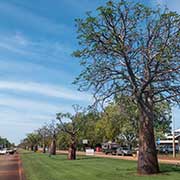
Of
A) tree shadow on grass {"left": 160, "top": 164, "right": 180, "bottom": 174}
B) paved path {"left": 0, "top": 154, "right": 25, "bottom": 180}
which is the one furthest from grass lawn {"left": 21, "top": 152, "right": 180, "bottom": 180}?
paved path {"left": 0, "top": 154, "right": 25, "bottom": 180}

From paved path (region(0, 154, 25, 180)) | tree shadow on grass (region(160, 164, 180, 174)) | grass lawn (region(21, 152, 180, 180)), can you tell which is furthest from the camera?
tree shadow on grass (region(160, 164, 180, 174))

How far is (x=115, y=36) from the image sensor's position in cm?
2238

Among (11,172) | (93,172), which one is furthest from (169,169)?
(11,172)

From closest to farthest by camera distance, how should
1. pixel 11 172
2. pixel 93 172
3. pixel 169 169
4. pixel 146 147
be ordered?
pixel 146 147 < pixel 93 172 < pixel 169 169 < pixel 11 172

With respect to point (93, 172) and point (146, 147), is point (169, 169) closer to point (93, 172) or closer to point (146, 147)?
point (146, 147)

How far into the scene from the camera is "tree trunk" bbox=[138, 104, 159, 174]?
2284 cm

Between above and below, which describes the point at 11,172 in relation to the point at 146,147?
below

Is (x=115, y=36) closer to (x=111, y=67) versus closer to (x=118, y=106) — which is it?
(x=111, y=67)

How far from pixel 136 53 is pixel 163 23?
2559 millimetres

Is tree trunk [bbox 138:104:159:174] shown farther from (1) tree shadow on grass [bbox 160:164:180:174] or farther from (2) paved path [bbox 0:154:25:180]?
(2) paved path [bbox 0:154:25:180]

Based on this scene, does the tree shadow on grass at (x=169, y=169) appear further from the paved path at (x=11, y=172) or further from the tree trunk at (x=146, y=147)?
the paved path at (x=11, y=172)

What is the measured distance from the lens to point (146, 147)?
922 inches

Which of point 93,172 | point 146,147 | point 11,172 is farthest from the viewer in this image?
point 11,172

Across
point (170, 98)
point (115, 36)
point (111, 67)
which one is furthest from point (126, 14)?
point (170, 98)
